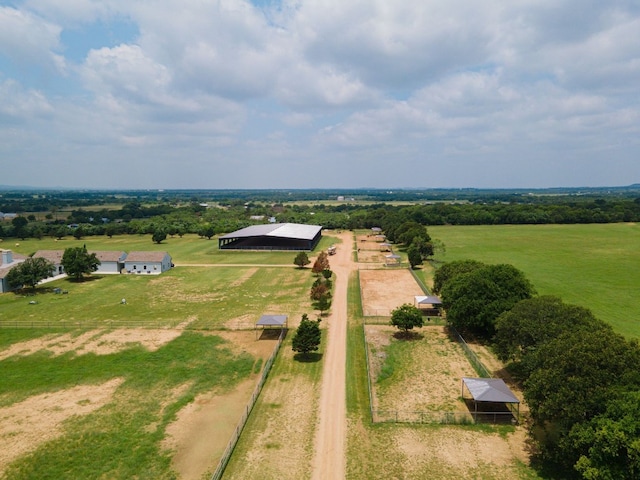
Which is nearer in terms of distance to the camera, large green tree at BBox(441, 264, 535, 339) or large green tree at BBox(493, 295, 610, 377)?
large green tree at BBox(493, 295, 610, 377)

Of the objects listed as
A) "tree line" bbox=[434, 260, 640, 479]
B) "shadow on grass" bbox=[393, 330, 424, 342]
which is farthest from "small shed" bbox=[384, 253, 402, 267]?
"tree line" bbox=[434, 260, 640, 479]

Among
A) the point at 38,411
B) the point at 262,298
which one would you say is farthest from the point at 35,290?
the point at 38,411

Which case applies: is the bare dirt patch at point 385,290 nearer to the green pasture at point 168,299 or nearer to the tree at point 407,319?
the tree at point 407,319

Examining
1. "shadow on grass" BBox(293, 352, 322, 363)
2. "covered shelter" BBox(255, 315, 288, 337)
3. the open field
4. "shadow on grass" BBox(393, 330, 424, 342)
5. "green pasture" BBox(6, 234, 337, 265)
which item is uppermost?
"covered shelter" BBox(255, 315, 288, 337)

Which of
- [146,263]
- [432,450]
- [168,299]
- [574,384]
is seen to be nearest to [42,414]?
[432,450]

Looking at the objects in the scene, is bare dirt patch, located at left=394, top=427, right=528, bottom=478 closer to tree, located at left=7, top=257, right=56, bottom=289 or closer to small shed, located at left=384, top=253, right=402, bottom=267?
small shed, located at left=384, top=253, right=402, bottom=267

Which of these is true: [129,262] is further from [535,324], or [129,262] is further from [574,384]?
[574,384]

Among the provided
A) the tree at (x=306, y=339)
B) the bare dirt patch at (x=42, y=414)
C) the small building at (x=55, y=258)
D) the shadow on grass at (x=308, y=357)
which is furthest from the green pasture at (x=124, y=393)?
the small building at (x=55, y=258)
